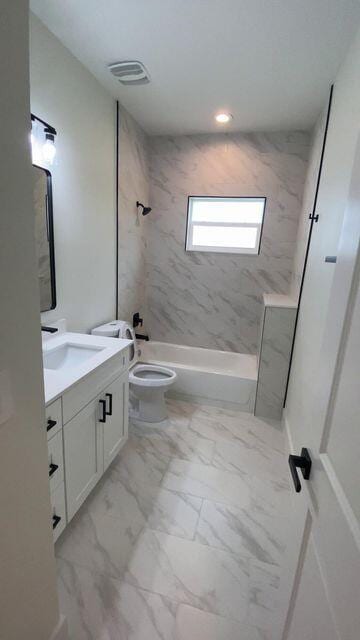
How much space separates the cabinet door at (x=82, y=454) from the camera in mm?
1381

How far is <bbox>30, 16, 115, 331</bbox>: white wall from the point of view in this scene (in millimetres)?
1691

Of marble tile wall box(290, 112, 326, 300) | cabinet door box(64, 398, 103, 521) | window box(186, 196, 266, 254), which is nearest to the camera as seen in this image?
cabinet door box(64, 398, 103, 521)

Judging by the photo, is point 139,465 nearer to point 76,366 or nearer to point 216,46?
point 76,366

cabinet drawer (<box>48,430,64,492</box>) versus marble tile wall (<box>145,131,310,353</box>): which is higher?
marble tile wall (<box>145,131,310,353</box>)

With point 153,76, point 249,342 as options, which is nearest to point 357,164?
point 153,76

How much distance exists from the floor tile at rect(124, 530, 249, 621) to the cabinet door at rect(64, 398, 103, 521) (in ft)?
1.30

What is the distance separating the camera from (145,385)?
7.83 ft

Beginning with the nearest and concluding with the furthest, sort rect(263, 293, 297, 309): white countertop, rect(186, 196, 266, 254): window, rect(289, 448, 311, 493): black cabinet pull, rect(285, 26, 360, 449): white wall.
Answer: rect(289, 448, 311, 493): black cabinet pull → rect(285, 26, 360, 449): white wall → rect(263, 293, 297, 309): white countertop → rect(186, 196, 266, 254): window

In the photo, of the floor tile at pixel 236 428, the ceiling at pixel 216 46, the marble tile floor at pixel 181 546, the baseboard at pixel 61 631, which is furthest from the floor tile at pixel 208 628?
the ceiling at pixel 216 46

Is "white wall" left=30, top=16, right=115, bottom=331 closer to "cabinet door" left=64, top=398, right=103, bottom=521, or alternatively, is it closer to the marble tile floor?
"cabinet door" left=64, top=398, right=103, bottom=521

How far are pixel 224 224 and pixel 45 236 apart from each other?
206 centimetres

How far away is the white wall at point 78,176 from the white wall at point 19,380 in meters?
1.21

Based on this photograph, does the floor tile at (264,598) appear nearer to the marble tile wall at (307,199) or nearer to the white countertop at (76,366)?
the white countertop at (76,366)

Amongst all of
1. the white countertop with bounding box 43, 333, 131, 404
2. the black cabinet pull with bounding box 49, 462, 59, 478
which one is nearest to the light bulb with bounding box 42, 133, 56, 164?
the white countertop with bounding box 43, 333, 131, 404
